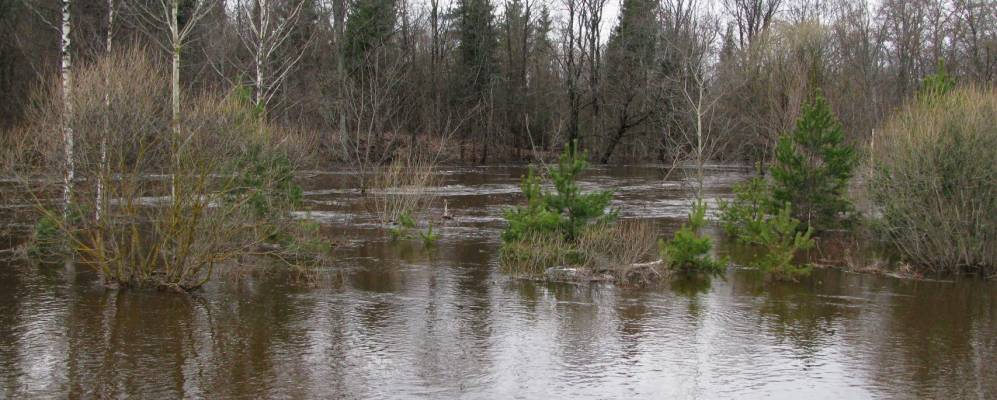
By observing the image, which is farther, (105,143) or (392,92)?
(392,92)

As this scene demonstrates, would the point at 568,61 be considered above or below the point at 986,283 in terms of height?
above

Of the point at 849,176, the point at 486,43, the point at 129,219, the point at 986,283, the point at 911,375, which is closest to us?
the point at 911,375

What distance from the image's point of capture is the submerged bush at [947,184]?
58.1 feet

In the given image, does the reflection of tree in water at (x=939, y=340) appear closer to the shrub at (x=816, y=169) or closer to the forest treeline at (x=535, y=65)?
the shrub at (x=816, y=169)

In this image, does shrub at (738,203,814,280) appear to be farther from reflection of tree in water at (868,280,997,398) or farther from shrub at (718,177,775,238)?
shrub at (718,177,775,238)

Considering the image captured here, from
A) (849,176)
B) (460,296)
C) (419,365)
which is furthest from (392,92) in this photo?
(419,365)

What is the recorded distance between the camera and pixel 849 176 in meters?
22.0

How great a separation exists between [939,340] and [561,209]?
7.77 metres

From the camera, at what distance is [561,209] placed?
17938 millimetres

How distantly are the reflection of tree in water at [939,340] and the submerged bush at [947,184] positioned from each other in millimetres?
1096

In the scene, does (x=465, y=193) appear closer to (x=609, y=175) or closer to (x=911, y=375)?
(x=609, y=175)

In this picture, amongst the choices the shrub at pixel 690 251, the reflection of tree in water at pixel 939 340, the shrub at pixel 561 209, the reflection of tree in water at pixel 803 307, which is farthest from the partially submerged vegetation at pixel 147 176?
the reflection of tree in water at pixel 939 340

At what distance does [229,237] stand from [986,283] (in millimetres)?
15375

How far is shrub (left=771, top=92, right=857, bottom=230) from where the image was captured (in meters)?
21.6
